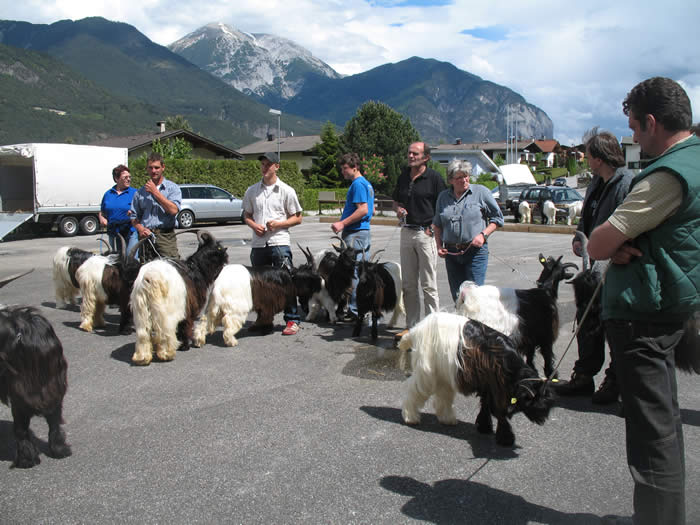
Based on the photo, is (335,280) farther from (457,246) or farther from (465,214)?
(465,214)

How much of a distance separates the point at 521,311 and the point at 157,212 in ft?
15.5

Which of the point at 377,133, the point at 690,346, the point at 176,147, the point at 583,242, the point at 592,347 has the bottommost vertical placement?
the point at 592,347

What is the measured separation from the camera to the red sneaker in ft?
22.8

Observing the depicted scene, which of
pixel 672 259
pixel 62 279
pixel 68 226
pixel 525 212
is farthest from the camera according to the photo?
pixel 525 212

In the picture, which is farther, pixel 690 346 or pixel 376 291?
pixel 376 291

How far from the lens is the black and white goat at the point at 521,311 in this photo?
183 inches

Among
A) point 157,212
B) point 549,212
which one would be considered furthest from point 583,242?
point 549,212

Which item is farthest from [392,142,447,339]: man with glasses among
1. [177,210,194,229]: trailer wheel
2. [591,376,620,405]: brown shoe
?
[177,210,194,229]: trailer wheel

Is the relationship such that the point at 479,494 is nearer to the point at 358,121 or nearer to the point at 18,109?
the point at 358,121

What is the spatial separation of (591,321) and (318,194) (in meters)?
30.7

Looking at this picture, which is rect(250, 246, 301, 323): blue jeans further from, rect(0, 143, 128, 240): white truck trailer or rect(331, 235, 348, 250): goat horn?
rect(0, 143, 128, 240): white truck trailer

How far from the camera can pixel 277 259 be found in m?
7.02

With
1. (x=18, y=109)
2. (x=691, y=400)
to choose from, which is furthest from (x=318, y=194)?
(x=18, y=109)

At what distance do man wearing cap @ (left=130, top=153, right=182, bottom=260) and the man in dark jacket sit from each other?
4798 mm
